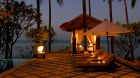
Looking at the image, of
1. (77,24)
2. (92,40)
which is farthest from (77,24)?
(92,40)

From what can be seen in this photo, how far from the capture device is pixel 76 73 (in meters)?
9.48

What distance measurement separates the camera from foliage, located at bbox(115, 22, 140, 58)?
2181cm

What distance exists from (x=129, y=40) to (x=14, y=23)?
1079 cm

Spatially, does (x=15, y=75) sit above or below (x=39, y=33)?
below

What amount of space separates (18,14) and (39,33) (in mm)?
3249

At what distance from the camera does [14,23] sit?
590 inches

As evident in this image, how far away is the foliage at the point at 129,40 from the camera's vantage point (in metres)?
21.8

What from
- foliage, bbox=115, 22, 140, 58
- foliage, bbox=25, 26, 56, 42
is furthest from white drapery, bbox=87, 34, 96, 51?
foliage, bbox=115, 22, 140, 58

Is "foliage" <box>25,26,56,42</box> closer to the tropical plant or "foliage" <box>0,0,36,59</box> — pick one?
the tropical plant

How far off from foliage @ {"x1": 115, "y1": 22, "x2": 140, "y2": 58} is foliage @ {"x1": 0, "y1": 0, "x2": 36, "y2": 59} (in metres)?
9.67

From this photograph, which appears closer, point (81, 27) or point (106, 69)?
point (106, 69)

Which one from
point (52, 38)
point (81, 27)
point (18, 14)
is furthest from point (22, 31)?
point (52, 38)

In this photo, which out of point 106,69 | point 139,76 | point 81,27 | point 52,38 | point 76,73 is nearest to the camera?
point 139,76

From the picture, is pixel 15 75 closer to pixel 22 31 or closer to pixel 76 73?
pixel 76 73
